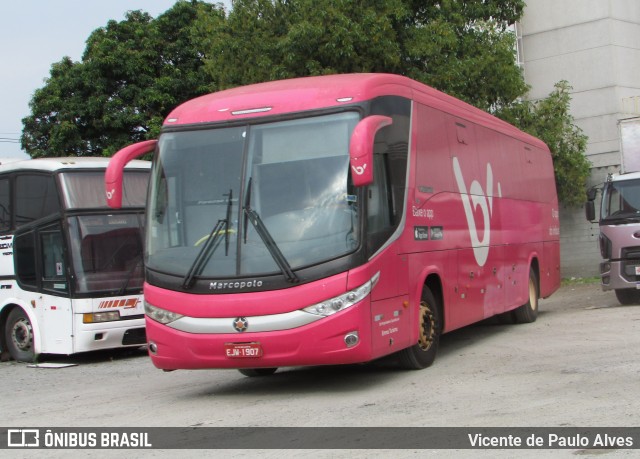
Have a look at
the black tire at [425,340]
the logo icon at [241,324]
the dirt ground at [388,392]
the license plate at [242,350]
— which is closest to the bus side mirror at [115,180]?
the logo icon at [241,324]

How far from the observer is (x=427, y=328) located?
10695mm

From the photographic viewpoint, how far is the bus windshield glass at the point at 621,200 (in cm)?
1739

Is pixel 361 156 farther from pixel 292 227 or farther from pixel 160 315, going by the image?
pixel 160 315

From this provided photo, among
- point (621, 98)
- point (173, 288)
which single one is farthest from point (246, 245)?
point (621, 98)

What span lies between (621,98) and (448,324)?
19156 millimetres

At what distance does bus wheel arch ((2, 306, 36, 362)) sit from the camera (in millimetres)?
14992

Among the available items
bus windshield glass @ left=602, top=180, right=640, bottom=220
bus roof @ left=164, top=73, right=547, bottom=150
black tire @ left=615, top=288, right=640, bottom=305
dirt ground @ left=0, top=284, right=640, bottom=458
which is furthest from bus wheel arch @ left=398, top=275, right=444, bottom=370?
black tire @ left=615, top=288, right=640, bottom=305

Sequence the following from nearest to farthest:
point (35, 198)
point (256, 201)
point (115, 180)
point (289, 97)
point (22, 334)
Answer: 1. point (256, 201)
2. point (289, 97)
3. point (115, 180)
4. point (35, 198)
5. point (22, 334)

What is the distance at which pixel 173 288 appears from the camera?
9.21m

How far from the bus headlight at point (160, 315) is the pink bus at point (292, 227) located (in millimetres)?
14

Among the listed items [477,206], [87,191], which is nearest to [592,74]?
[477,206]

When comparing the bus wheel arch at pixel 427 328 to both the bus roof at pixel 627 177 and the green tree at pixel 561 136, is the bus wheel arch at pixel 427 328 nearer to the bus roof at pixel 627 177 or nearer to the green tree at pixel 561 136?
the bus roof at pixel 627 177

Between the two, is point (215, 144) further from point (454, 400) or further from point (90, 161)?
point (90, 161)

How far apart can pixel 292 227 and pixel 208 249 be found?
0.91m
